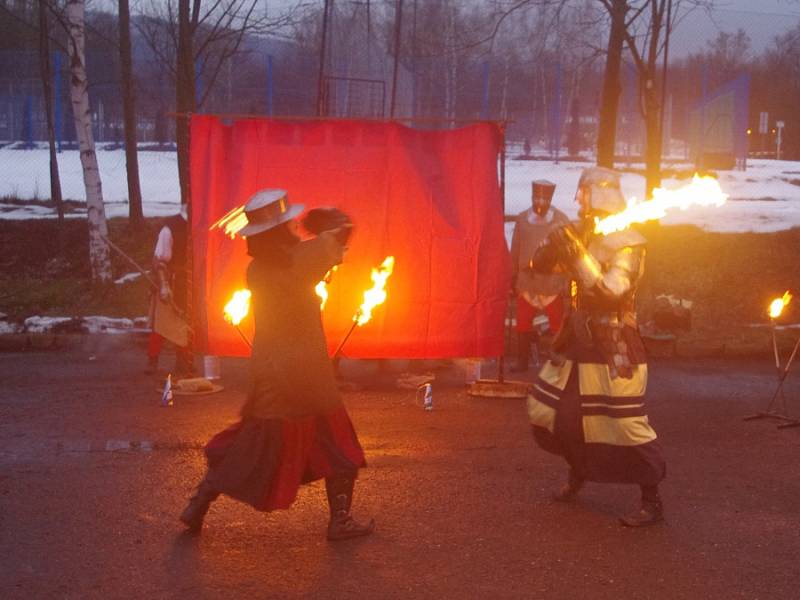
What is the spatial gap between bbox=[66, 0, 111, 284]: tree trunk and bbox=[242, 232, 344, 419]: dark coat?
917cm

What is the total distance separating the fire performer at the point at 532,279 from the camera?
1038cm

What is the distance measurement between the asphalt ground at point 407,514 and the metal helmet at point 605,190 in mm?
1719

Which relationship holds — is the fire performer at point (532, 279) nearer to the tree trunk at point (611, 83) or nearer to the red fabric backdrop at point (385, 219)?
the red fabric backdrop at point (385, 219)

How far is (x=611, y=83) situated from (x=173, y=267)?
7.16 meters

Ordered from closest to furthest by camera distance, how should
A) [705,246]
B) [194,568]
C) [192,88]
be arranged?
[194,568], [192,88], [705,246]

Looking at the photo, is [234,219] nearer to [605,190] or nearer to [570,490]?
[605,190]

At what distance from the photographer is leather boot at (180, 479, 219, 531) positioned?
5480 millimetres

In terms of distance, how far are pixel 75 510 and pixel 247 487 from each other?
132cm

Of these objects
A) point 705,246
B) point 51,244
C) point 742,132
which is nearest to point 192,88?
point 51,244

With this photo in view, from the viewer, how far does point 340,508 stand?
552cm

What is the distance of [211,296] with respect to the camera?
31.2 feet

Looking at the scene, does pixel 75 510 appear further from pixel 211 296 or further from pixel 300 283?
pixel 211 296

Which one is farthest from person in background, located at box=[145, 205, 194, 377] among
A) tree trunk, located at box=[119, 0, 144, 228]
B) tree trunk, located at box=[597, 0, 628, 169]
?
tree trunk, located at box=[119, 0, 144, 228]

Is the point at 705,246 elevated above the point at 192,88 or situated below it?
below
